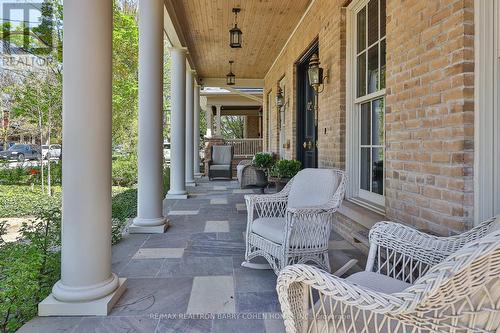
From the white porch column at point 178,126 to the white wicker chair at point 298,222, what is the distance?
11.8 ft

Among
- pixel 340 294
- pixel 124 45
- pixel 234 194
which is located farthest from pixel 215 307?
pixel 124 45

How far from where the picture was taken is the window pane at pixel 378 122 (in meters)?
3.38

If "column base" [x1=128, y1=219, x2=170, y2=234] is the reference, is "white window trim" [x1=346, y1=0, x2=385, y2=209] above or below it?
above

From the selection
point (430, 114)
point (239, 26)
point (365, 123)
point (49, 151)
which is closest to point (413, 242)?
A: point (430, 114)

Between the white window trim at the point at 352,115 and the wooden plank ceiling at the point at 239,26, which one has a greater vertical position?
the wooden plank ceiling at the point at 239,26

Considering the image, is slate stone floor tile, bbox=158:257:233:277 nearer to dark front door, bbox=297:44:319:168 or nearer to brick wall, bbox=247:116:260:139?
dark front door, bbox=297:44:319:168

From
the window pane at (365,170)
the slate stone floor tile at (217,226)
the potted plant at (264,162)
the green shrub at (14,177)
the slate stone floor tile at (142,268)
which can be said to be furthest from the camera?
the green shrub at (14,177)

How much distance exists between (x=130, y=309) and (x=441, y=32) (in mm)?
2428

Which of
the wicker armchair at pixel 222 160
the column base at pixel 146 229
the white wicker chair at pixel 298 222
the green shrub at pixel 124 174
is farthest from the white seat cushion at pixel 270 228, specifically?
the green shrub at pixel 124 174

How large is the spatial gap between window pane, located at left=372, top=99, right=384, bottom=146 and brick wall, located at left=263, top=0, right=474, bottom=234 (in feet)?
1.85

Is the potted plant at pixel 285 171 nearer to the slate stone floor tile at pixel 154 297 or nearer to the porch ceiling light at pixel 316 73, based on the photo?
the porch ceiling light at pixel 316 73

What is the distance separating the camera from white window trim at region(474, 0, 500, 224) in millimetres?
1875

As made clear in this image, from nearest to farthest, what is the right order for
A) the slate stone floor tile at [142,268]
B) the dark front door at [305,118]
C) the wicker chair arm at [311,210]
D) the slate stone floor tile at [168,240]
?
the wicker chair arm at [311,210], the slate stone floor tile at [142,268], the slate stone floor tile at [168,240], the dark front door at [305,118]

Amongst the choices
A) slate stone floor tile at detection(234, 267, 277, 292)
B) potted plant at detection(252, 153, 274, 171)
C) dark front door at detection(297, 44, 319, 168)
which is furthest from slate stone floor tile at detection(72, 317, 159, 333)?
potted plant at detection(252, 153, 274, 171)
